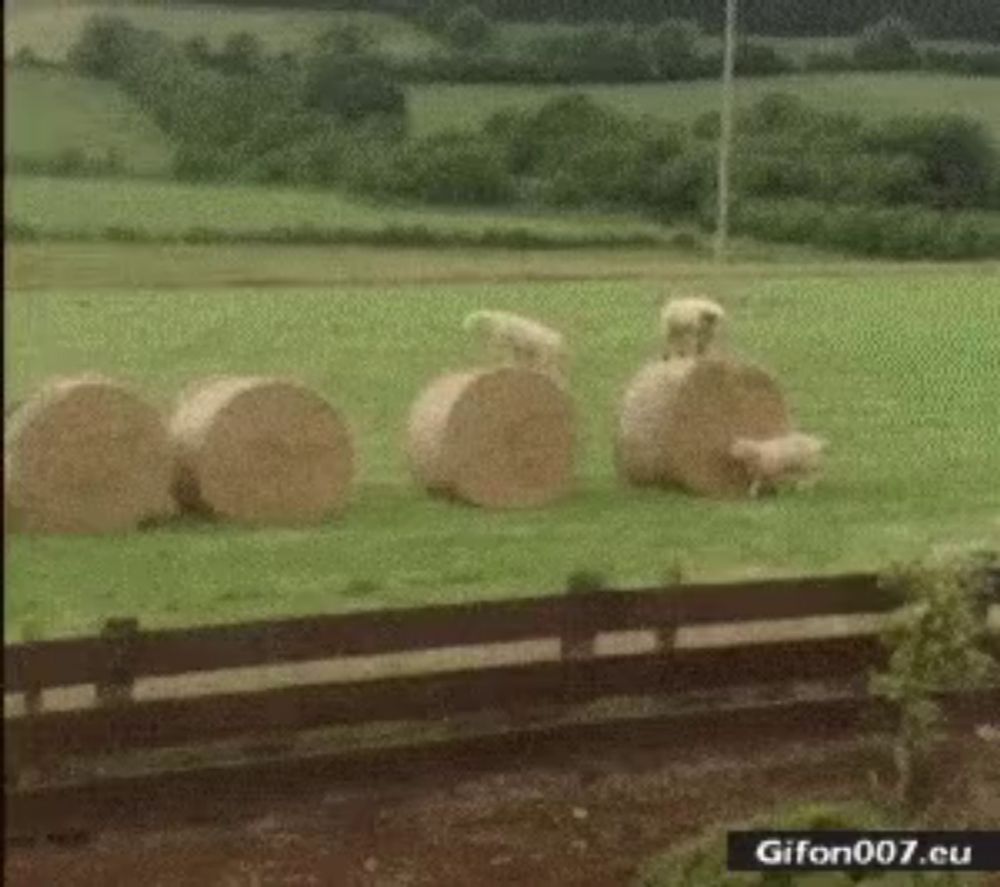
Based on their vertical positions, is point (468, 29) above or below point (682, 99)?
above

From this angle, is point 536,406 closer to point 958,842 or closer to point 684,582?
point 684,582

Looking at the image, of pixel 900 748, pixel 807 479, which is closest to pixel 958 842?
pixel 900 748

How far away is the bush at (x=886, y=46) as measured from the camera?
454 cm

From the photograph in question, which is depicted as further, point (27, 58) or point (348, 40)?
point (348, 40)

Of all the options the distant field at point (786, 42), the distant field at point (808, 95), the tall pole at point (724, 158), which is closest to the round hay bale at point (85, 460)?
the distant field at point (808, 95)

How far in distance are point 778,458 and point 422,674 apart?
2.41ft

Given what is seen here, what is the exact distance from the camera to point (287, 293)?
4402 millimetres

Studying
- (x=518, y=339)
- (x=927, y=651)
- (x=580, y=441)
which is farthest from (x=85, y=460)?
(x=927, y=651)

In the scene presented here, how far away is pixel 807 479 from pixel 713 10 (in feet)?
2.59

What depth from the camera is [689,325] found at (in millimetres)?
4887

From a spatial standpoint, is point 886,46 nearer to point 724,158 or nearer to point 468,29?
point 724,158

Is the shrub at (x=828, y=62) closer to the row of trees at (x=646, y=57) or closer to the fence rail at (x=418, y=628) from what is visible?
the row of trees at (x=646, y=57)

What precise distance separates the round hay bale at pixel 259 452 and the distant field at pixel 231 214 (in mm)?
336

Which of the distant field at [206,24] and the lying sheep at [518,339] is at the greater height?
the distant field at [206,24]
